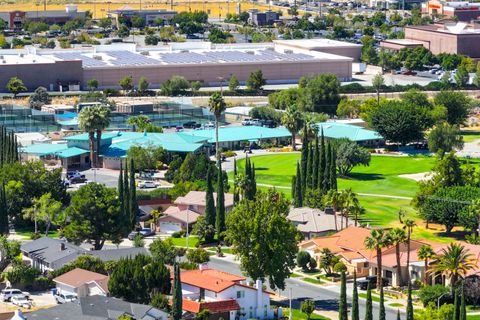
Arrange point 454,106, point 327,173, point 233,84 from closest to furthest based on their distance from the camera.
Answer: point 327,173 → point 454,106 → point 233,84

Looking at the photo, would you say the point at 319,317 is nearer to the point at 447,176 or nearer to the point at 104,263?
the point at 104,263

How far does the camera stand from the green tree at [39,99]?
595 feet

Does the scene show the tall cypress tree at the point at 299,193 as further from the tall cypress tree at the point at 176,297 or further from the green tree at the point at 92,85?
the green tree at the point at 92,85

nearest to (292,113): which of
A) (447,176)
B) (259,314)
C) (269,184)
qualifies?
(269,184)

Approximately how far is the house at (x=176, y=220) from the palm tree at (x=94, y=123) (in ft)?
84.1

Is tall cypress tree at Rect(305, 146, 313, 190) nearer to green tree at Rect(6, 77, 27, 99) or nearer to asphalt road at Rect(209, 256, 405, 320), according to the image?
asphalt road at Rect(209, 256, 405, 320)

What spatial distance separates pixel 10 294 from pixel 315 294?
1942 cm

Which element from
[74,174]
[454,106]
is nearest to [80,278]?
[74,174]

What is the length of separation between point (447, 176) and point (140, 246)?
28.9 metres

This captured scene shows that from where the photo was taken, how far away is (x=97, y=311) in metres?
85.0

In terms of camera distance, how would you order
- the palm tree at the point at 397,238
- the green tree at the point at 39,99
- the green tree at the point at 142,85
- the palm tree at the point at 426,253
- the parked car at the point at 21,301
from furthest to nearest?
the green tree at the point at 142,85, the green tree at the point at 39,99, the palm tree at the point at 397,238, the palm tree at the point at 426,253, the parked car at the point at 21,301

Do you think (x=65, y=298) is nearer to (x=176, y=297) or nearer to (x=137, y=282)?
(x=137, y=282)

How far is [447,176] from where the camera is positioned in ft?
403

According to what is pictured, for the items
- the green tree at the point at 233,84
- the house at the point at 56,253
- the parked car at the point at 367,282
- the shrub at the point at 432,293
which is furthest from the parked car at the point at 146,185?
the green tree at the point at 233,84
